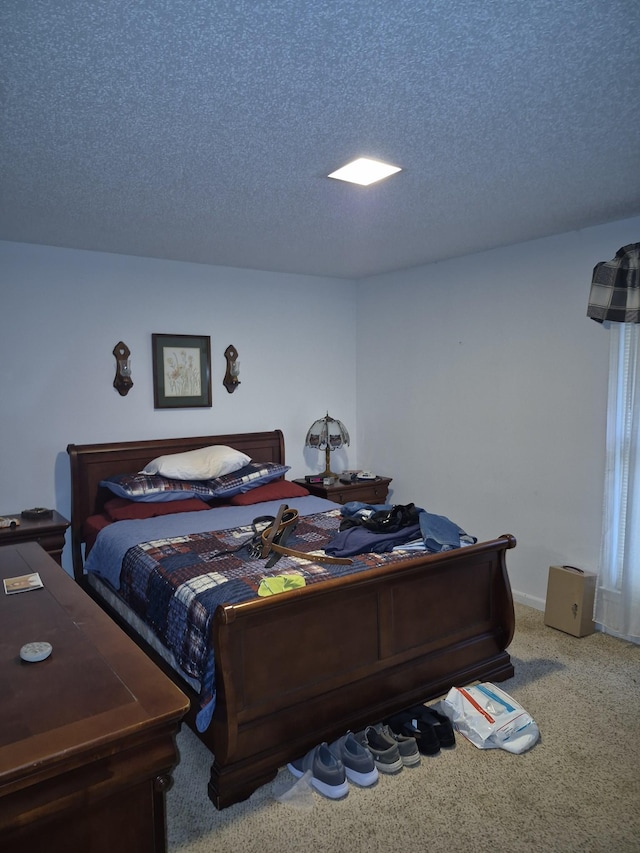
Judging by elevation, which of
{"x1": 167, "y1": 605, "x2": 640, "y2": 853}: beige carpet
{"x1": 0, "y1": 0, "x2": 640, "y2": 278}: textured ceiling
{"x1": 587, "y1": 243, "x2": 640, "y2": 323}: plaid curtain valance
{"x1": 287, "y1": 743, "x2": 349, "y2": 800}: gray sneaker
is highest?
{"x1": 0, "y1": 0, "x2": 640, "y2": 278}: textured ceiling

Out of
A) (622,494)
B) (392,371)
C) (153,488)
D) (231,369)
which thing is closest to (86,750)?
(153,488)

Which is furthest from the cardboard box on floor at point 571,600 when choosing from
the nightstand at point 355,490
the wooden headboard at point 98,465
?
the wooden headboard at point 98,465

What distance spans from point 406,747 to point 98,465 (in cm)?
266

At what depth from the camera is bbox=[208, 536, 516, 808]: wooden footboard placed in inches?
82.4

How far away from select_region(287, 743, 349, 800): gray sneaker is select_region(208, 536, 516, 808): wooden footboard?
1.9 inches

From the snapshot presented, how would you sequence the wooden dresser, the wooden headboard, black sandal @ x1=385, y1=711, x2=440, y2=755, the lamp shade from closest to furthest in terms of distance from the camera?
the wooden dresser < black sandal @ x1=385, y1=711, x2=440, y2=755 < the wooden headboard < the lamp shade

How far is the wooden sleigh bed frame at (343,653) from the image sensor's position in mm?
2092

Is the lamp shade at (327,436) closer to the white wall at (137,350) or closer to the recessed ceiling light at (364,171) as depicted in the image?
the white wall at (137,350)

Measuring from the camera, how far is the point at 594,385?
344 centimetres

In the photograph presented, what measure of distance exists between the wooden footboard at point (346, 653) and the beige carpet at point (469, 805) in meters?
0.15

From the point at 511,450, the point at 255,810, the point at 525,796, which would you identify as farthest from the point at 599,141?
the point at 255,810

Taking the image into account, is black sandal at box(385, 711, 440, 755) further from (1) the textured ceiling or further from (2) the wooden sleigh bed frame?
(1) the textured ceiling

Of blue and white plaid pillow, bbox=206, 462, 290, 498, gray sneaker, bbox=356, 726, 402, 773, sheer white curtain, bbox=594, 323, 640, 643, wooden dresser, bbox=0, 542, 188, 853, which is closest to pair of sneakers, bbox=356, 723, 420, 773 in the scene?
gray sneaker, bbox=356, 726, 402, 773

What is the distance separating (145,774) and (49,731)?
0.21m
